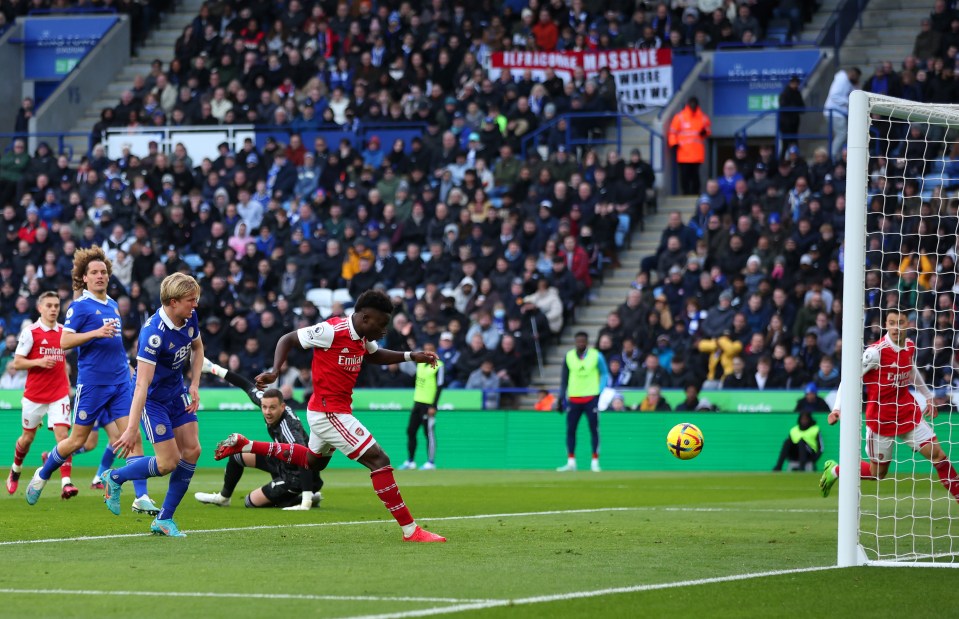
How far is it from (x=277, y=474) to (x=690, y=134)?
17093 mm

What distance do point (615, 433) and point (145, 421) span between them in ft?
48.5

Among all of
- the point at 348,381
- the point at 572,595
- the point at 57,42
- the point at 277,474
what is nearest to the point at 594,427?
the point at 277,474

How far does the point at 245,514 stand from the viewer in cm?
1462

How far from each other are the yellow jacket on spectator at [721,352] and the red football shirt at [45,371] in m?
11.9

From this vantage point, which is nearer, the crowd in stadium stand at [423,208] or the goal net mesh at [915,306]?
the goal net mesh at [915,306]

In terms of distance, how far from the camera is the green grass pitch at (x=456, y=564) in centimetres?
787

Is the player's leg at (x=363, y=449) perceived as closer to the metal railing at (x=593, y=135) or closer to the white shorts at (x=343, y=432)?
the white shorts at (x=343, y=432)

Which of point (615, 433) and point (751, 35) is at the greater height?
point (751, 35)

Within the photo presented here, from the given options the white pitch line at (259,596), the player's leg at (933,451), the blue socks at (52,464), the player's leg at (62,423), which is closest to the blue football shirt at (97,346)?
the blue socks at (52,464)

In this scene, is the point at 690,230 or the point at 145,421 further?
the point at 690,230

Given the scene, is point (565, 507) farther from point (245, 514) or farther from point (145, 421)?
point (145, 421)

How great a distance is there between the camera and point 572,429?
2470 cm

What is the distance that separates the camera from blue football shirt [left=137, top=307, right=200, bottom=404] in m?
11.4

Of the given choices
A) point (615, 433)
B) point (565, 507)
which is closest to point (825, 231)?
point (615, 433)
